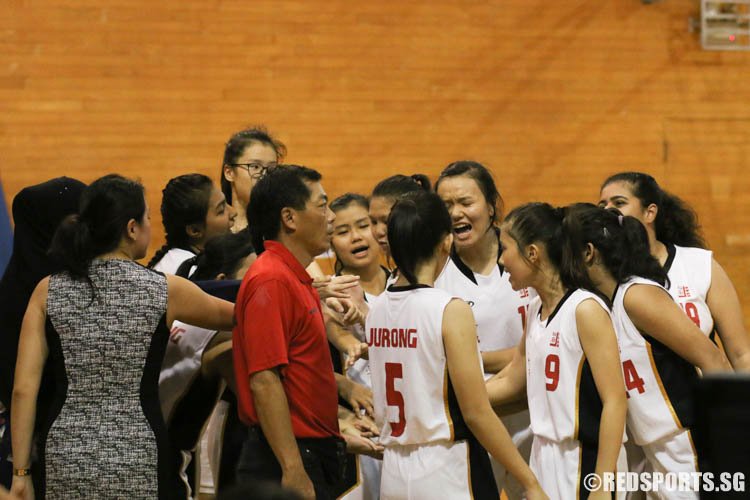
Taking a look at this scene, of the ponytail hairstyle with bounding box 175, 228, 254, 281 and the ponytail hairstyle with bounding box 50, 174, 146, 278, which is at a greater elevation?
the ponytail hairstyle with bounding box 50, 174, 146, 278

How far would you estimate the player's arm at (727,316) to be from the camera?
3.44 m

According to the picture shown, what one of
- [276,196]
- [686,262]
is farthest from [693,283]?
[276,196]

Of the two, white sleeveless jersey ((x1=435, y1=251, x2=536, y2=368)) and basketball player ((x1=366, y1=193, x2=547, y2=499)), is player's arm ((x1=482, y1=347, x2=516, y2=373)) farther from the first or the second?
basketball player ((x1=366, y1=193, x2=547, y2=499))

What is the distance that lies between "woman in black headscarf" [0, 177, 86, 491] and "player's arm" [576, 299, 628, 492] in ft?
5.62

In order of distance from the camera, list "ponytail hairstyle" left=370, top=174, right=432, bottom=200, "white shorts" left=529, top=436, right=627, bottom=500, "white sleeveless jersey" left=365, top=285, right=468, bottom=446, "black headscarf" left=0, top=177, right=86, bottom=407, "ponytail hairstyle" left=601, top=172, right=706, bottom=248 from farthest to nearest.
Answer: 1. "ponytail hairstyle" left=601, top=172, right=706, bottom=248
2. "ponytail hairstyle" left=370, top=174, right=432, bottom=200
3. "black headscarf" left=0, top=177, right=86, bottom=407
4. "white shorts" left=529, top=436, right=627, bottom=500
5. "white sleeveless jersey" left=365, top=285, right=468, bottom=446

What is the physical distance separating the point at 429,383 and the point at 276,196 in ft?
2.48

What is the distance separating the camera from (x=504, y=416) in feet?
11.0

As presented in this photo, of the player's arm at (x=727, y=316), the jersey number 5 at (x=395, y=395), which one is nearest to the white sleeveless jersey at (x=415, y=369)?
the jersey number 5 at (x=395, y=395)

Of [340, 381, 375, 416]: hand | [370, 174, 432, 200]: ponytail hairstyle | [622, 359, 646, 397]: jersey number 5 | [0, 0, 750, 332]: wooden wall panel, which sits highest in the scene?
[0, 0, 750, 332]: wooden wall panel

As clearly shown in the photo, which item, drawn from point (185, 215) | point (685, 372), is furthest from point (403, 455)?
point (185, 215)

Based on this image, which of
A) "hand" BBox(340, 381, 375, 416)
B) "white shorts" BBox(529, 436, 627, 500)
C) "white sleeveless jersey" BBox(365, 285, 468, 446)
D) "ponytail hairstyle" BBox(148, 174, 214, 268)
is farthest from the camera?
"ponytail hairstyle" BBox(148, 174, 214, 268)

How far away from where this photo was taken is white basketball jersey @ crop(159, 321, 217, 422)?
299cm

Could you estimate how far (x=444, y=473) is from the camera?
252 centimetres

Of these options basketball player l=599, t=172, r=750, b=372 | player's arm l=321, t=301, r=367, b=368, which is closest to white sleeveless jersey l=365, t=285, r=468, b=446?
player's arm l=321, t=301, r=367, b=368
